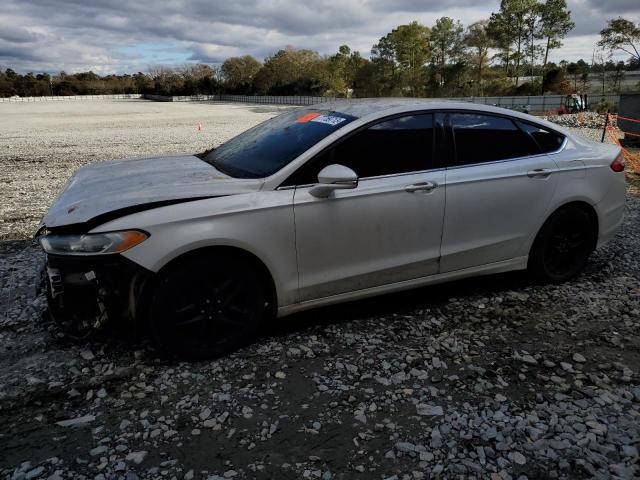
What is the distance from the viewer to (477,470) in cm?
245

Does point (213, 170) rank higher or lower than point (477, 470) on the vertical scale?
higher

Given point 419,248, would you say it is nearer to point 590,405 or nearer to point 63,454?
point 590,405

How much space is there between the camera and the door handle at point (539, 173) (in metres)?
4.15

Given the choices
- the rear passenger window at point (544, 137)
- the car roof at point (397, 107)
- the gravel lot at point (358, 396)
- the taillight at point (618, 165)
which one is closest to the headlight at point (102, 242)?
the gravel lot at point (358, 396)

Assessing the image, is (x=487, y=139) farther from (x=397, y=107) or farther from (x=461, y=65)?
(x=461, y=65)

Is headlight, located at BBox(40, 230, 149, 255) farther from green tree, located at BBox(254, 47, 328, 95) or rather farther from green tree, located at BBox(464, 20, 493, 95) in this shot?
green tree, located at BBox(254, 47, 328, 95)

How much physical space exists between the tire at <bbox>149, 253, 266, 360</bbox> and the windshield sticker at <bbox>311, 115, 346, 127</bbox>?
1240 mm

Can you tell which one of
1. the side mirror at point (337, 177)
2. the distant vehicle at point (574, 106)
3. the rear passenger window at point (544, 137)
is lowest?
the distant vehicle at point (574, 106)

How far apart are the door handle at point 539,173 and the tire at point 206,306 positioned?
241 cm

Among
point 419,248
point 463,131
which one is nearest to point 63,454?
point 419,248

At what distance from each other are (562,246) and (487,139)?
1294mm

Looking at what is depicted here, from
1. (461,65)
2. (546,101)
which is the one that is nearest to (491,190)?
(546,101)

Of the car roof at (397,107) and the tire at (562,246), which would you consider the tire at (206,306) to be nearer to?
the car roof at (397,107)

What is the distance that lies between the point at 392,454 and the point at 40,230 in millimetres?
2598
